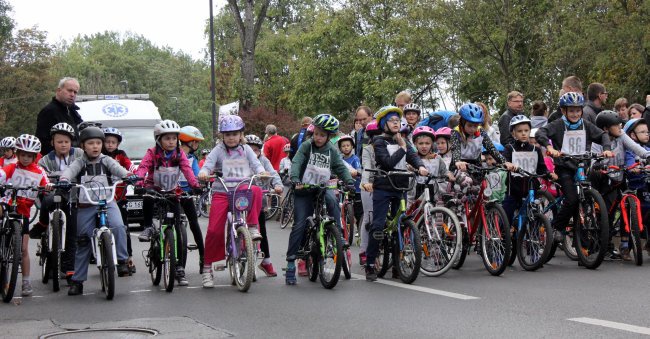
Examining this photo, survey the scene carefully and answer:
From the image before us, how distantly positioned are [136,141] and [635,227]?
44.4 ft

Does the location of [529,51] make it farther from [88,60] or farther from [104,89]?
[88,60]

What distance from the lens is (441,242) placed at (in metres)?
11.1

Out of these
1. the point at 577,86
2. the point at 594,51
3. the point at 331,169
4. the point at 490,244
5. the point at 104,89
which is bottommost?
the point at 490,244

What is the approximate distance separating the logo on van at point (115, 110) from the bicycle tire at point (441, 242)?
13423 millimetres

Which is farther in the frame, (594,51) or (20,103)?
(20,103)

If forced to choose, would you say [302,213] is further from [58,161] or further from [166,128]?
[58,161]

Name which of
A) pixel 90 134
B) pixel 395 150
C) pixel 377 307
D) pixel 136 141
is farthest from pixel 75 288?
pixel 136 141

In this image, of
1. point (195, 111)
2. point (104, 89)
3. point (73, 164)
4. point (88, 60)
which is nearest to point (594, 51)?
point (73, 164)

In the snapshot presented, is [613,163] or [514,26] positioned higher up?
[514,26]

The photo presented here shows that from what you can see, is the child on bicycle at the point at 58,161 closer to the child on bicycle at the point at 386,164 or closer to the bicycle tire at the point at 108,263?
the bicycle tire at the point at 108,263

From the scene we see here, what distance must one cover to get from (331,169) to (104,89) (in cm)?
9604

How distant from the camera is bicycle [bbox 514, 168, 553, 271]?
11.4 meters

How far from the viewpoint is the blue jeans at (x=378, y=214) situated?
1112 cm

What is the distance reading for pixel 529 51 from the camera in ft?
120
